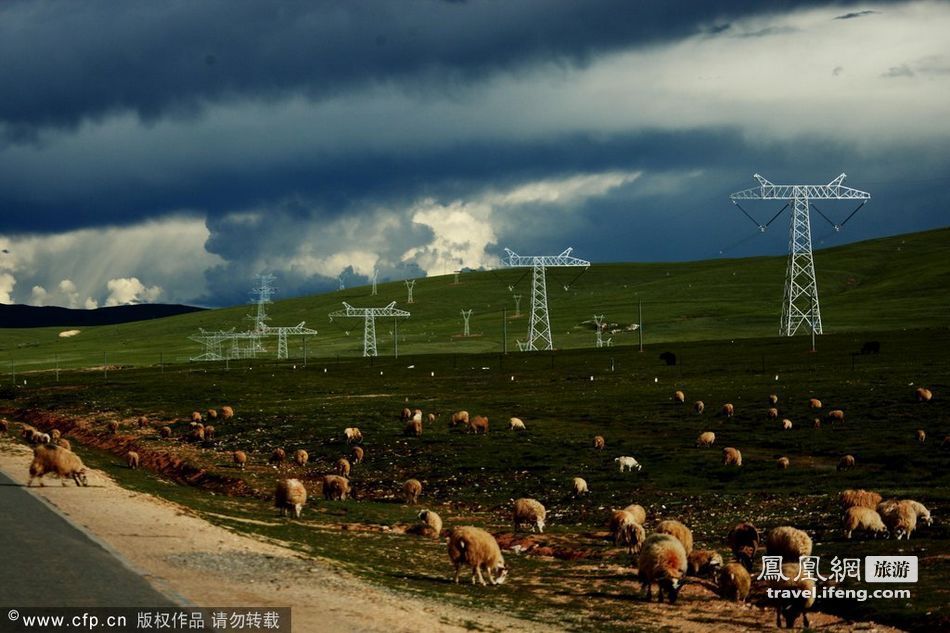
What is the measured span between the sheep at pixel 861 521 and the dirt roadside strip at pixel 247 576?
52.3 feet

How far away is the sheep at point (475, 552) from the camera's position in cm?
2970

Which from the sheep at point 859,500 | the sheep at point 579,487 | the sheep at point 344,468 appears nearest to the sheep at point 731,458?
the sheep at point 579,487

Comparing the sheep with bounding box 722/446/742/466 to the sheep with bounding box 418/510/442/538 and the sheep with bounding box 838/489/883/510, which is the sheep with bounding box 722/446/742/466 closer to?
the sheep with bounding box 838/489/883/510

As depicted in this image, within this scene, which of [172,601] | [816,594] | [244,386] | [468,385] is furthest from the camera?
[244,386]

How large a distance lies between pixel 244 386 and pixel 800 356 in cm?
7629

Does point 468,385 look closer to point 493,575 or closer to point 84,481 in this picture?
point 84,481

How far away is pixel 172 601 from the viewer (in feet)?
70.6

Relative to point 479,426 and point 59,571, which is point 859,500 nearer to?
point 59,571

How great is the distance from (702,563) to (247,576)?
13657 mm

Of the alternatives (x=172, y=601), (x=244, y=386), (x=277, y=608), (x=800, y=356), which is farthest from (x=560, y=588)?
(x=800, y=356)

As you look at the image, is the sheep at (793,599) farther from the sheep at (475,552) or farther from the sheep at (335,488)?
the sheep at (335,488)

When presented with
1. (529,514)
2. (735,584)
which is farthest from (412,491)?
(735,584)

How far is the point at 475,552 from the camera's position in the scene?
2972 centimetres

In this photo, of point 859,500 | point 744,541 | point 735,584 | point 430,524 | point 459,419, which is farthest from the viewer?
point 459,419
